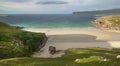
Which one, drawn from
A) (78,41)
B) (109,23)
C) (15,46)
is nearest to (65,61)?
(15,46)

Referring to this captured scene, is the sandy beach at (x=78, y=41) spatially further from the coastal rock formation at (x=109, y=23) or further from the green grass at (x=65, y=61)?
the coastal rock formation at (x=109, y=23)

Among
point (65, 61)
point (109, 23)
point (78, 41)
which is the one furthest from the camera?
point (109, 23)

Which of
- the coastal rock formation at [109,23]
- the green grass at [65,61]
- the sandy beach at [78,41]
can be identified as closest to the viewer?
the green grass at [65,61]

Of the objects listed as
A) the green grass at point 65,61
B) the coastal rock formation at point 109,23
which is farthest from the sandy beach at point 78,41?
the coastal rock formation at point 109,23

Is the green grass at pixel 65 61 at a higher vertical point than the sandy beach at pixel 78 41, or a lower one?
higher

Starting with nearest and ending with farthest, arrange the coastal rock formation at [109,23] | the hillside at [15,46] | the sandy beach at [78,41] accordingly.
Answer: the hillside at [15,46]
the sandy beach at [78,41]
the coastal rock formation at [109,23]

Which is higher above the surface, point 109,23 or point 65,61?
point 65,61

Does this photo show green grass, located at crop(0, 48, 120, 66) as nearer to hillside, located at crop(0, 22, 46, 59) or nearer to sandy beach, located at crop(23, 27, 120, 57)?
hillside, located at crop(0, 22, 46, 59)

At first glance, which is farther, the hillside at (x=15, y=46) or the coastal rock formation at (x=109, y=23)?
the coastal rock formation at (x=109, y=23)

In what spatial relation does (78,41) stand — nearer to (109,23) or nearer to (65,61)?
(109,23)

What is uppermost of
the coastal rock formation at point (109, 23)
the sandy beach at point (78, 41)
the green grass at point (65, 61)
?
the green grass at point (65, 61)

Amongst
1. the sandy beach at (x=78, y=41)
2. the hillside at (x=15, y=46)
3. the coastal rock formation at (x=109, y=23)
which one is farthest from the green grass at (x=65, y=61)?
the coastal rock formation at (x=109, y=23)
